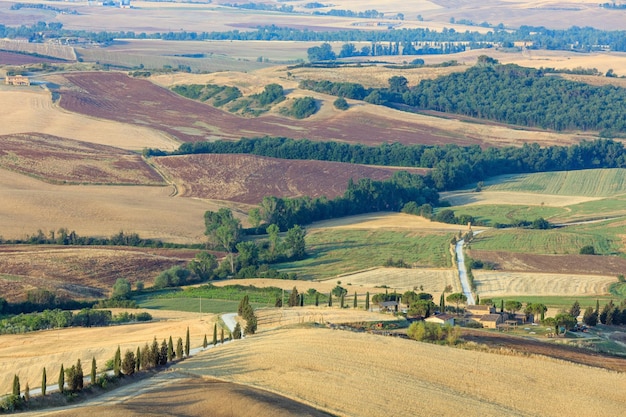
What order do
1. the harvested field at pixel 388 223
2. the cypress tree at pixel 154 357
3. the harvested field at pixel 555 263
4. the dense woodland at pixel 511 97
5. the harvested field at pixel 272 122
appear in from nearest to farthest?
the cypress tree at pixel 154 357
the harvested field at pixel 555 263
the harvested field at pixel 388 223
the harvested field at pixel 272 122
the dense woodland at pixel 511 97

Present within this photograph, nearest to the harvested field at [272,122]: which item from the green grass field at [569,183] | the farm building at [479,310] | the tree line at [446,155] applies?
the tree line at [446,155]

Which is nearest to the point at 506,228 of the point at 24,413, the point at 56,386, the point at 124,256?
the point at 124,256

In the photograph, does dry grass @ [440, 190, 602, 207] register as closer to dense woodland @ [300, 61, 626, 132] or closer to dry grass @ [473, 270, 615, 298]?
dry grass @ [473, 270, 615, 298]

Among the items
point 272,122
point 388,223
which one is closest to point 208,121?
point 272,122

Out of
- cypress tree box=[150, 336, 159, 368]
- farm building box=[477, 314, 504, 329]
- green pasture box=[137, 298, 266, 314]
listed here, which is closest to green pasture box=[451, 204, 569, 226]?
farm building box=[477, 314, 504, 329]

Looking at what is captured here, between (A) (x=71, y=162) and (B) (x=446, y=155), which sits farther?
(B) (x=446, y=155)

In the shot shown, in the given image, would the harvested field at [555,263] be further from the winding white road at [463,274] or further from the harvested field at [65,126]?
the harvested field at [65,126]

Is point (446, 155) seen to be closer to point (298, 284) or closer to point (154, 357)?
point (298, 284)
